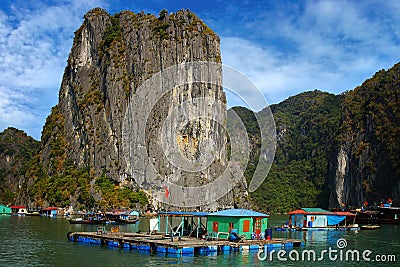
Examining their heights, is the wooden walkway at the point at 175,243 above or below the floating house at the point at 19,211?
below

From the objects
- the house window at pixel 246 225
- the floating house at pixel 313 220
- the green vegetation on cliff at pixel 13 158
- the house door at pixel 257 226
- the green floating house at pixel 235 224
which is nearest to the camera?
the green floating house at pixel 235 224

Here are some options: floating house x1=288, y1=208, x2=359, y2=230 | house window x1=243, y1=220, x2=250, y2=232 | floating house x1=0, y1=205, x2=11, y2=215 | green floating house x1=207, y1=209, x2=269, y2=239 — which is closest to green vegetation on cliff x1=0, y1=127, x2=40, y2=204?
floating house x1=0, y1=205, x2=11, y2=215

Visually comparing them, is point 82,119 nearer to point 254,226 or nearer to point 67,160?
point 67,160

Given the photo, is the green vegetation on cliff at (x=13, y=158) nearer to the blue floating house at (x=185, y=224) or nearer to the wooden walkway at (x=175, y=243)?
the wooden walkway at (x=175, y=243)

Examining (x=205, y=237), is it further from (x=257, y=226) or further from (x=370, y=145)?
(x=370, y=145)

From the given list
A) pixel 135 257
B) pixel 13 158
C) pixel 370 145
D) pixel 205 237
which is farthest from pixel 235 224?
pixel 13 158

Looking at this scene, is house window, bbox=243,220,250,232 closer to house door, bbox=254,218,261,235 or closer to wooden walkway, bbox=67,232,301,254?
house door, bbox=254,218,261,235

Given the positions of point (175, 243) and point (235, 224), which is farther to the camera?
point (235, 224)

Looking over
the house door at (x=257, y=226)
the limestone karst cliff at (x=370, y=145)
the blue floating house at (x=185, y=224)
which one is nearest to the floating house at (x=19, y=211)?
the blue floating house at (x=185, y=224)

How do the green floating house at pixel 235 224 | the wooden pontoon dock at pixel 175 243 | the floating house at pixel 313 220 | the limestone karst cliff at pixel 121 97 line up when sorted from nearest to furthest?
the wooden pontoon dock at pixel 175 243, the green floating house at pixel 235 224, the floating house at pixel 313 220, the limestone karst cliff at pixel 121 97
